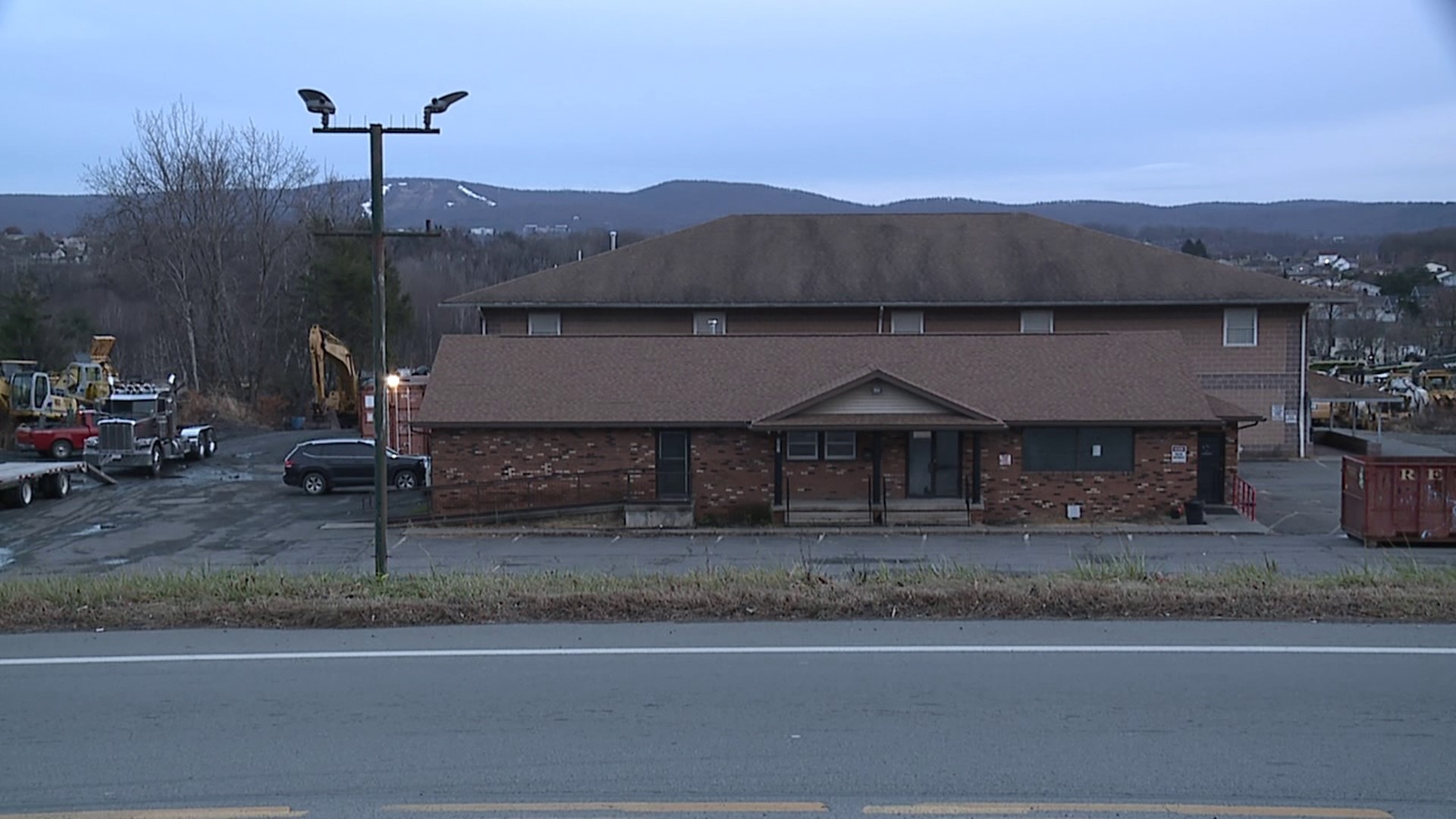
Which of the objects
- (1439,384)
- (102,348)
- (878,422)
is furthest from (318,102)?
(1439,384)

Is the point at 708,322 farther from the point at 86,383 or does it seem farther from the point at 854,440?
the point at 86,383

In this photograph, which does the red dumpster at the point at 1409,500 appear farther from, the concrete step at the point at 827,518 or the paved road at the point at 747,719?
the paved road at the point at 747,719

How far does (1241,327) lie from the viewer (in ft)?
143

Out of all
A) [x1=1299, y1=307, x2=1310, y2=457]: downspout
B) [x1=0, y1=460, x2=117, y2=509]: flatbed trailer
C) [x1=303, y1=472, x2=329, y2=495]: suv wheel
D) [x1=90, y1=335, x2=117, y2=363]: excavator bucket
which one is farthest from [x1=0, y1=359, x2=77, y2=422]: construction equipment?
[x1=1299, y1=307, x2=1310, y2=457]: downspout

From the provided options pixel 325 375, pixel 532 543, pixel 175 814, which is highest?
pixel 325 375

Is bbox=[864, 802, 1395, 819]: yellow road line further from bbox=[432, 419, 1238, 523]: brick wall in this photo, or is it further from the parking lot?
bbox=[432, 419, 1238, 523]: brick wall

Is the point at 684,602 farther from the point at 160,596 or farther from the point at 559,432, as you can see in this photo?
the point at 559,432

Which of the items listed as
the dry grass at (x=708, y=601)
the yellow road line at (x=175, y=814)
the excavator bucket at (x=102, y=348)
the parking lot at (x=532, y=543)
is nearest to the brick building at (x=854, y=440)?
the parking lot at (x=532, y=543)

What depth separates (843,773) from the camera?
688cm

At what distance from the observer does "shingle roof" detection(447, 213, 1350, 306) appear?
43656 mm

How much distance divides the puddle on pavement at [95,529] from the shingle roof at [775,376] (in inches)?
307

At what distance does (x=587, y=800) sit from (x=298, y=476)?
31.6 metres

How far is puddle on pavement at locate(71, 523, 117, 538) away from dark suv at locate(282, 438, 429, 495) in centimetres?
614

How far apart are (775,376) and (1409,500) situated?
1493 centimetres
